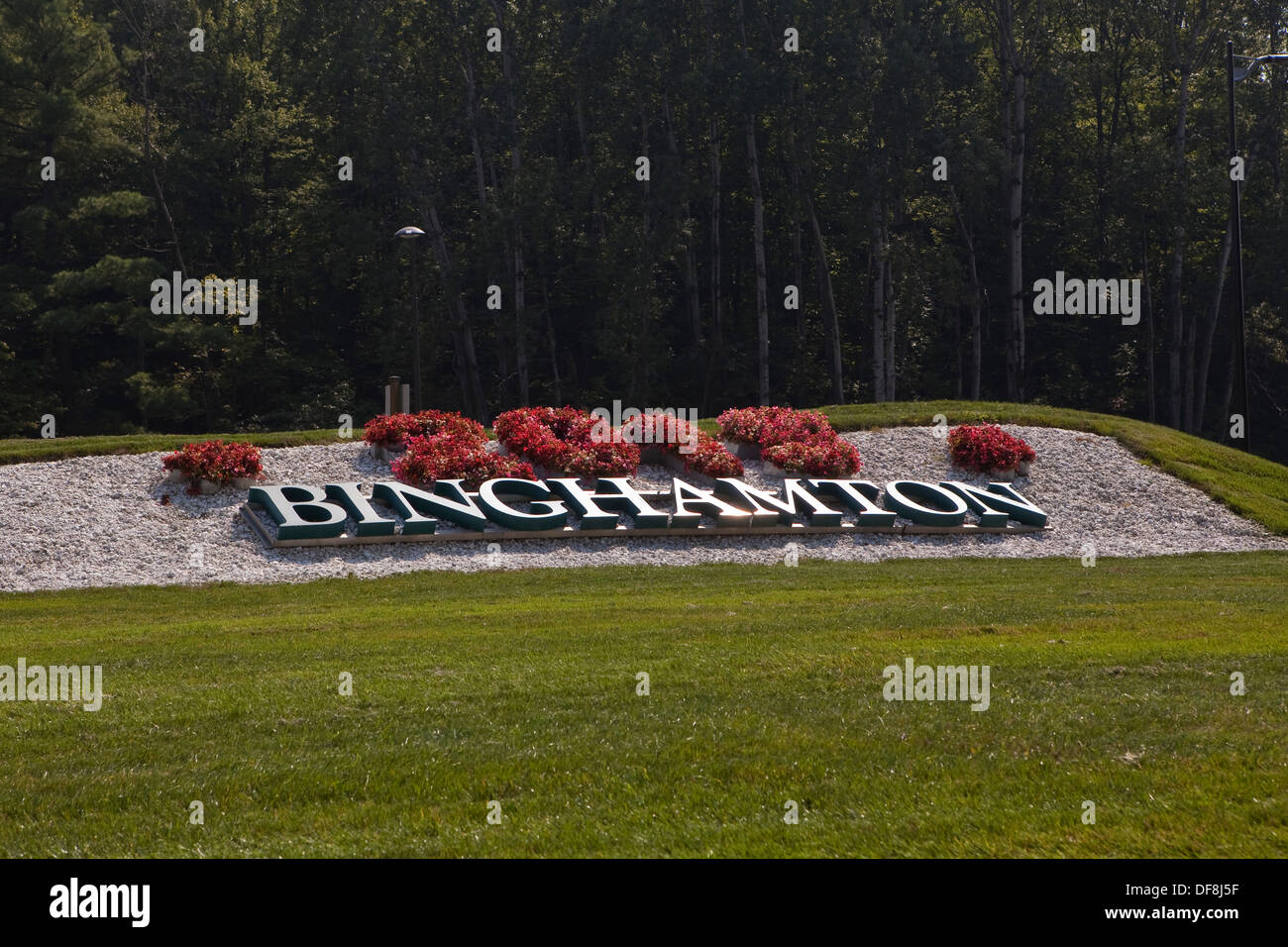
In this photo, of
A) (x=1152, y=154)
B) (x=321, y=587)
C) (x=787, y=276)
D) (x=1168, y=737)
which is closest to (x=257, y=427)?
(x=787, y=276)

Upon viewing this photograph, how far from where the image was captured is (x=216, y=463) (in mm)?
17844

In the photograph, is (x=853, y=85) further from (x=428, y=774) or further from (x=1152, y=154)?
(x=428, y=774)

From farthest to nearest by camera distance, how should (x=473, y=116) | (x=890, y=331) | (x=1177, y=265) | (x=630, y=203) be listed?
(x=630, y=203)
(x=473, y=116)
(x=1177, y=265)
(x=890, y=331)

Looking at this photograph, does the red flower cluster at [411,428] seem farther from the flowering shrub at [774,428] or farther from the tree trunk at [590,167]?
the tree trunk at [590,167]

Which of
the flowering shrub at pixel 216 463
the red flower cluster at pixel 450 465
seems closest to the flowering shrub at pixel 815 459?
the red flower cluster at pixel 450 465

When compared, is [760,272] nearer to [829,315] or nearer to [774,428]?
[829,315]

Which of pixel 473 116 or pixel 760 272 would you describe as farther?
pixel 473 116

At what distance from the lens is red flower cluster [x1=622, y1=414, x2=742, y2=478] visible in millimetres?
19812

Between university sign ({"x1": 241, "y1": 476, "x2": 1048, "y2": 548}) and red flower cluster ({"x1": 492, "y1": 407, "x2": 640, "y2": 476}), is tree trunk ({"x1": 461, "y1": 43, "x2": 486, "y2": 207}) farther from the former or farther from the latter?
university sign ({"x1": 241, "y1": 476, "x2": 1048, "y2": 548})

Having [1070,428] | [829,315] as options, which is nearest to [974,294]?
[829,315]

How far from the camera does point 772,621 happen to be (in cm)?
1116

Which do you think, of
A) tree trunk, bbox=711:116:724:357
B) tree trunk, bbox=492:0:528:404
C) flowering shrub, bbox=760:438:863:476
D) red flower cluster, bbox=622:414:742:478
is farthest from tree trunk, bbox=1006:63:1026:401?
red flower cluster, bbox=622:414:742:478

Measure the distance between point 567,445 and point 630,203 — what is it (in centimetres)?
2265

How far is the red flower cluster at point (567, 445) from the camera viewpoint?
19.4 meters
